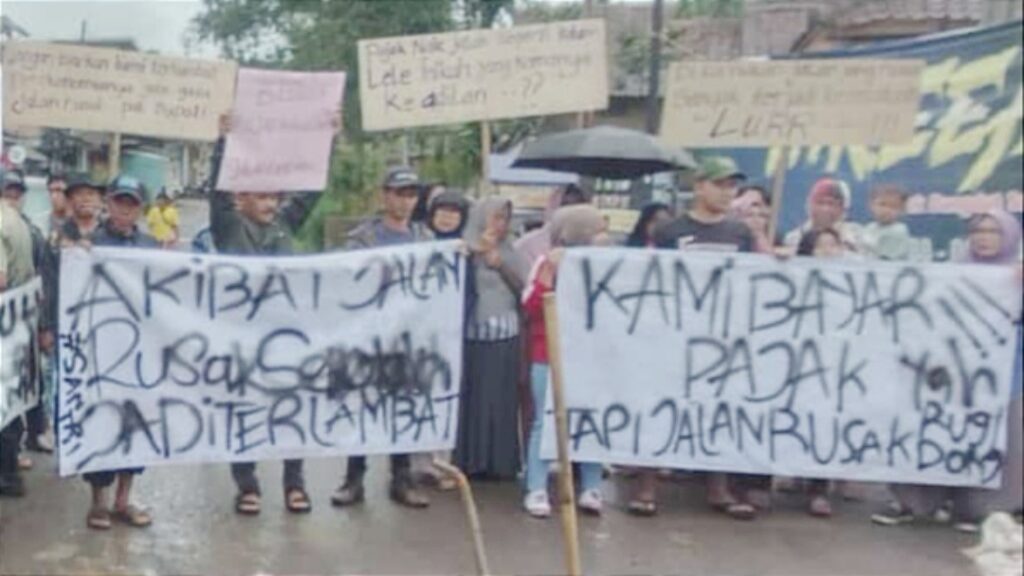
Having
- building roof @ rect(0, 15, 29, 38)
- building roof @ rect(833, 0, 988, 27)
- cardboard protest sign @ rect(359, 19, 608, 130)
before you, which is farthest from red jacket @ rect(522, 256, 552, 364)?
building roof @ rect(833, 0, 988, 27)

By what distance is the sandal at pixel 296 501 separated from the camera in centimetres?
654

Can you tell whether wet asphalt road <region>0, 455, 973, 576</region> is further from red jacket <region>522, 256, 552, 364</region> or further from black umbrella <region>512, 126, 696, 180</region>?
black umbrella <region>512, 126, 696, 180</region>

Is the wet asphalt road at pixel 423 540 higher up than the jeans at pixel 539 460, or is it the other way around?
the jeans at pixel 539 460

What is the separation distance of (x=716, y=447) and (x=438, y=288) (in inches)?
56.0

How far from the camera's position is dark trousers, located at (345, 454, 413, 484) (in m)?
6.72

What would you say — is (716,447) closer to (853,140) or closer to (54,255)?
(853,140)

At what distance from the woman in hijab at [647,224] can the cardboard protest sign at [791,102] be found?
944mm

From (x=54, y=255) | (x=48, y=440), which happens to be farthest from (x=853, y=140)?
(x=48, y=440)

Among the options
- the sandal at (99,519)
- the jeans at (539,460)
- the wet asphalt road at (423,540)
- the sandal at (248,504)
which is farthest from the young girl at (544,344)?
the sandal at (99,519)

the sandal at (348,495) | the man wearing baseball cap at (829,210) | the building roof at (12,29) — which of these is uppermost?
the building roof at (12,29)

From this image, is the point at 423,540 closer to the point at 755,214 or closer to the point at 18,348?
the point at 18,348

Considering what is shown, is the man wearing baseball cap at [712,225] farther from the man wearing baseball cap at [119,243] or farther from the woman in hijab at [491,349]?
the man wearing baseball cap at [119,243]

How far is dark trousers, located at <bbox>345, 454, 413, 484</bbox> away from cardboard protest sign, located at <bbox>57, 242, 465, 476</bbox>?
40cm

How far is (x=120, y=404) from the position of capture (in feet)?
19.4
